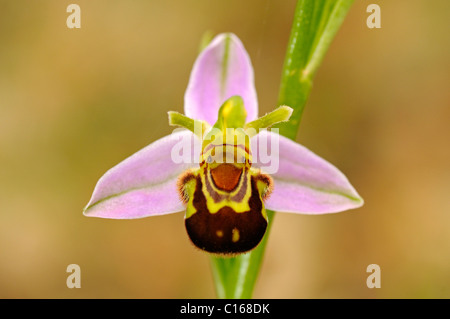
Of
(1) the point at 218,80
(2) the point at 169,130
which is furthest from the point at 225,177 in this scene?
(2) the point at 169,130

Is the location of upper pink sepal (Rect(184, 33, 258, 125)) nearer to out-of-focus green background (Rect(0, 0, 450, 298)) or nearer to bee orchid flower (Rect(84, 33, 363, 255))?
bee orchid flower (Rect(84, 33, 363, 255))

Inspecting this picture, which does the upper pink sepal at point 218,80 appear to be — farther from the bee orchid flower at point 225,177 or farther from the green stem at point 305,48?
the green stem at point 305,48

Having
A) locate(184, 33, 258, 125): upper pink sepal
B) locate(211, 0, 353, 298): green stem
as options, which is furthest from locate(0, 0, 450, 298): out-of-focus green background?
locate(211, 0, 353, 298): green stem

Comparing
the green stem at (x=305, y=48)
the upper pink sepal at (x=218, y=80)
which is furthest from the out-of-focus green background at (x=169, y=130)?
the green stem at (x=305, y=48)

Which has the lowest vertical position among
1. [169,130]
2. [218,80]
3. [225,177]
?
[225,177]

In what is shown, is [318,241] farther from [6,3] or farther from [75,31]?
[6,3]

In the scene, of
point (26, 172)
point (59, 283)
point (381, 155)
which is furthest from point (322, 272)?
point (26, 172)

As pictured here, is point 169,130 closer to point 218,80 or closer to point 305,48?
point 218,80
